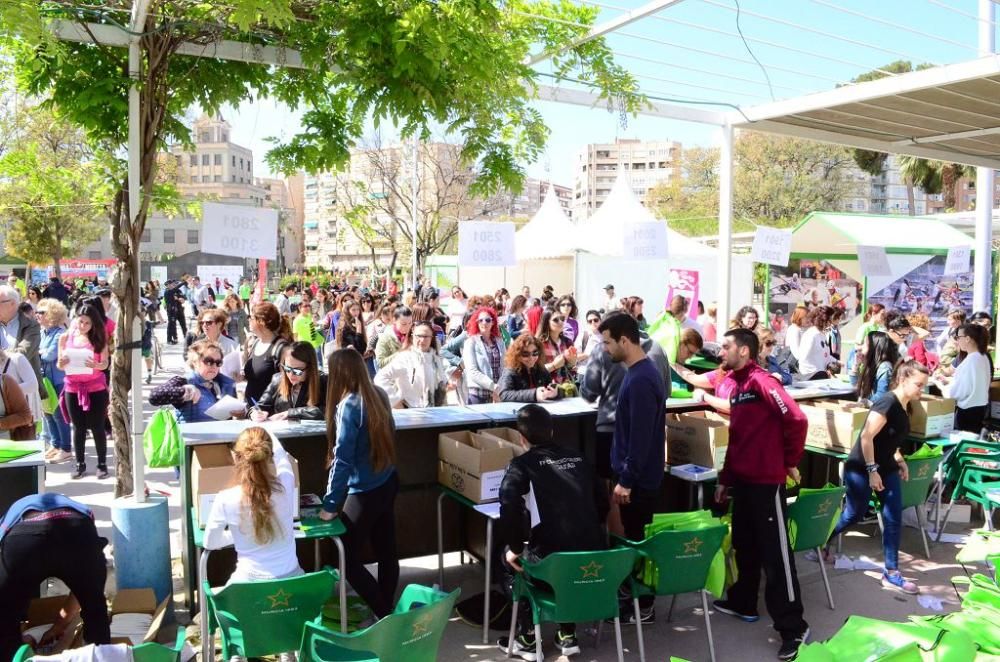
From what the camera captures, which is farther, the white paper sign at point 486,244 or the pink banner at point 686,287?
the pink banner at point 686,287

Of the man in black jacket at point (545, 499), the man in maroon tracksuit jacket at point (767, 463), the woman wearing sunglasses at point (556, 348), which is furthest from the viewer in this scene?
the woman wearing sunglasses at point (556, 348)

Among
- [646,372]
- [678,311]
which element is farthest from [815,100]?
[646,372]

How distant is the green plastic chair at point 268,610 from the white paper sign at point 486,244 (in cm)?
680

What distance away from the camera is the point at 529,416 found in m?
4.47

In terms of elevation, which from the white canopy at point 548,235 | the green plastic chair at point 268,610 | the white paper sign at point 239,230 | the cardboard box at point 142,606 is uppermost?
the white canopy at point 548,235

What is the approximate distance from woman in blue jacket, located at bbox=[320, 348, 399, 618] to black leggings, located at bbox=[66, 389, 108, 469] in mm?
4451

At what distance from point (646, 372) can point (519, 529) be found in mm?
1213

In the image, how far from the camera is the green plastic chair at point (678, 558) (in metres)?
4.49

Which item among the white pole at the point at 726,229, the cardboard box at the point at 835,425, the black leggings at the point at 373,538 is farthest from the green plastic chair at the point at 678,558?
the white pole at the point at 726,229

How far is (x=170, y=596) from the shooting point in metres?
5.13

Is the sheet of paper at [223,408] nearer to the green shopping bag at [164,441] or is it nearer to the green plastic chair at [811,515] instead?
the green shopping bag at [164,441]

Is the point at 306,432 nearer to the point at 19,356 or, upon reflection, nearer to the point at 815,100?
the point at 19,356

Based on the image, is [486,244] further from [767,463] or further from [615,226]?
[615,226]

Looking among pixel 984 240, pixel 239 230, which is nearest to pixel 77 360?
pixel 239 230
